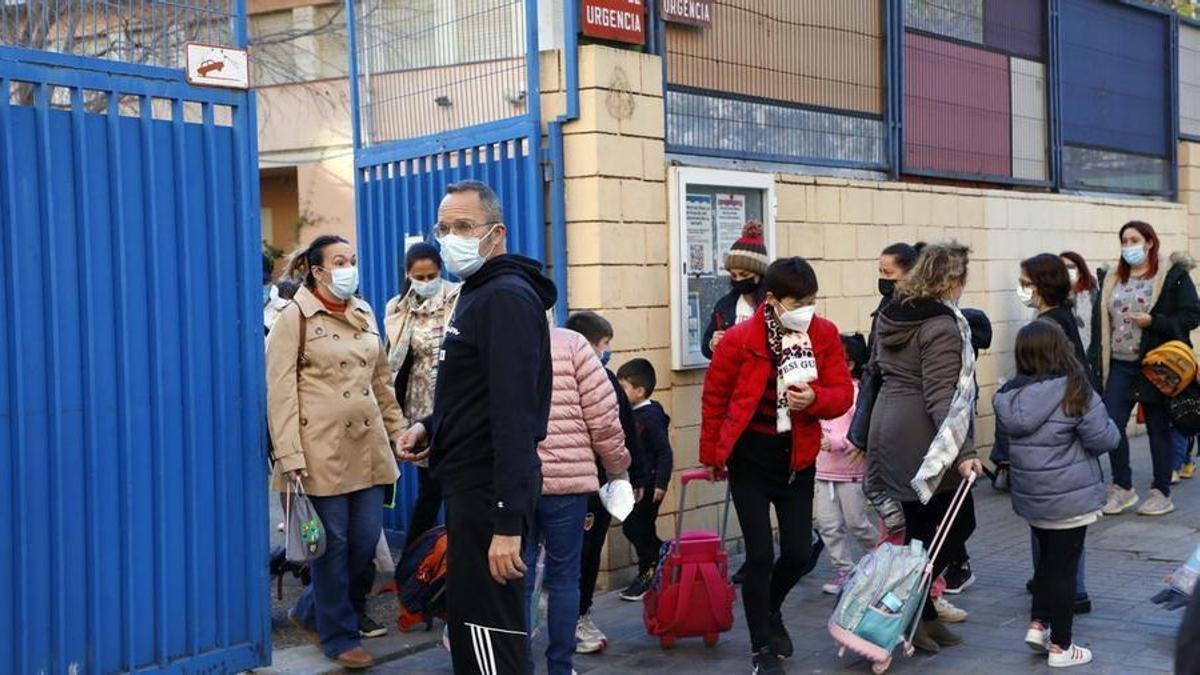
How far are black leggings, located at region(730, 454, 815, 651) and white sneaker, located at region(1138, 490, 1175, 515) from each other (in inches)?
174

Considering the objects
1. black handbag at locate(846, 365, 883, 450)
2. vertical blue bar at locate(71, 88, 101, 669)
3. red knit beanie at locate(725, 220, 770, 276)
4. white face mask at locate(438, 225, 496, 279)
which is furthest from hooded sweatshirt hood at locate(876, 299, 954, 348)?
vertical blue bar at locate(71, 88, 101, 669)

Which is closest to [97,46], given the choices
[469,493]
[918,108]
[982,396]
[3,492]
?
[3,492]

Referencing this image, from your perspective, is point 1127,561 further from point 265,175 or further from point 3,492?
point 265,175

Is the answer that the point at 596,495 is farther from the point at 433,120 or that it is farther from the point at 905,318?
the point at 433,120

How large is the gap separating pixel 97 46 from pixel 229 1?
24.4 inches

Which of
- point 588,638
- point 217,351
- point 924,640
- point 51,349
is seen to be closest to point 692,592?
point 588,638

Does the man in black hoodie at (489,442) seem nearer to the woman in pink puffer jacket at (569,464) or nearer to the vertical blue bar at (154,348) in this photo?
the woman in pink puffer jacket at (569,464)

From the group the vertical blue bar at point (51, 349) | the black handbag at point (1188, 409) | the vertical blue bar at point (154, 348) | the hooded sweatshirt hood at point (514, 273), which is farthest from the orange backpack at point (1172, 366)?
the vertical blue bar at point (51, 349)

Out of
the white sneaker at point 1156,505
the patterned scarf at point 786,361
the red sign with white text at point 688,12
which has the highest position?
the red sign with white text at point 688,12

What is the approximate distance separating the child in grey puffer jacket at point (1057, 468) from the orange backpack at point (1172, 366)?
3079 mm

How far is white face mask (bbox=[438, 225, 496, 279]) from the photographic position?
4.50 meters

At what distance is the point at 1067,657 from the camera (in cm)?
616

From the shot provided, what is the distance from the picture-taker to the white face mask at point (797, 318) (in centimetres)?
610

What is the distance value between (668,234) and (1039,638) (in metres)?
3.16
